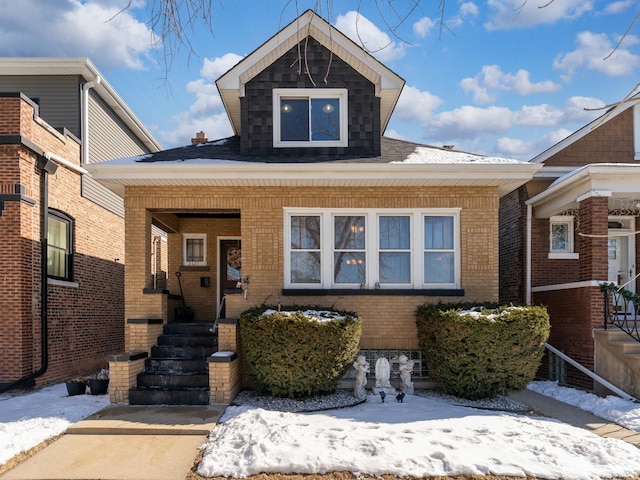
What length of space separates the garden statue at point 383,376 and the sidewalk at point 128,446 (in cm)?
269

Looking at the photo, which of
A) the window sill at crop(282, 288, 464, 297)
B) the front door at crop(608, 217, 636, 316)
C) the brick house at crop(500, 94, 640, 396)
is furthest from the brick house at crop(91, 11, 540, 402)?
the front door at crop(608, 217, 636, 316)

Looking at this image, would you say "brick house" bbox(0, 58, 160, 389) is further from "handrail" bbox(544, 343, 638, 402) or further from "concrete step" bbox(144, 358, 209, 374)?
"handrail" bbox(544, 343, 638, 402)

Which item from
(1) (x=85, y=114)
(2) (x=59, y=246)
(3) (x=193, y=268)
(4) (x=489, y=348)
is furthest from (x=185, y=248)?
(4) (x=489, y=348)

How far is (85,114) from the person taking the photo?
1171 cm

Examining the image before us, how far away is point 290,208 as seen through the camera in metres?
8.66

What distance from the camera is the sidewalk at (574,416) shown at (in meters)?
6.23

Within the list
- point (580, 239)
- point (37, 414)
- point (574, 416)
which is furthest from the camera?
point (580, 239)

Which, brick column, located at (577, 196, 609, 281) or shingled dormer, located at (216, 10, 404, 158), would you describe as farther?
shingled dormer, located at (216, 10, 404, 158)

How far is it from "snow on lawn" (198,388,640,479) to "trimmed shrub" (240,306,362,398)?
0.63m

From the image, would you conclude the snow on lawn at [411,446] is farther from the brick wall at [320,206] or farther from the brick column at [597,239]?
the brick column at [597,239]

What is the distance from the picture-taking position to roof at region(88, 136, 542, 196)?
8.08 meters

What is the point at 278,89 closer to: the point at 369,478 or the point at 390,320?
the point at 390,320

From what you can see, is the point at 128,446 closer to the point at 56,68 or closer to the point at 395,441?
the point at 395,441

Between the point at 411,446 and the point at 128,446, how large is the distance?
11.4ft
